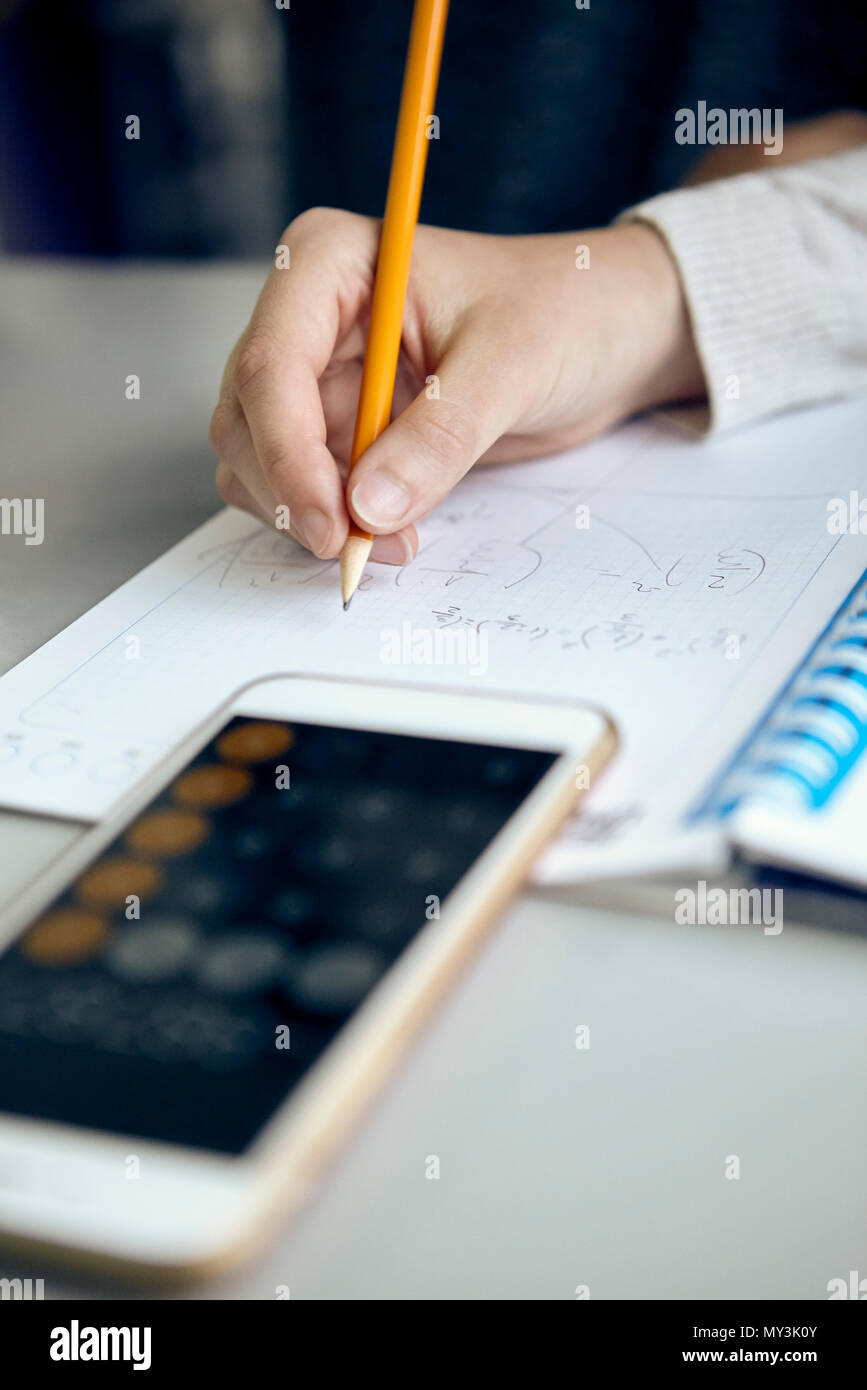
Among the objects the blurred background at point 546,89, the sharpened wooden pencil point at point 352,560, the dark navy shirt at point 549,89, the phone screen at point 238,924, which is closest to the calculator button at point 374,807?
the phone screen at point 238,924

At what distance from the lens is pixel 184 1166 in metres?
→ 0.21

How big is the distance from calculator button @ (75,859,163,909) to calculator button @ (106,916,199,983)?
12 mm

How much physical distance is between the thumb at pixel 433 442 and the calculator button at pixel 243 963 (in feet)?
0.67

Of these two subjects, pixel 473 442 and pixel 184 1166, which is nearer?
pixel 184 1166

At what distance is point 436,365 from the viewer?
0.53 meters

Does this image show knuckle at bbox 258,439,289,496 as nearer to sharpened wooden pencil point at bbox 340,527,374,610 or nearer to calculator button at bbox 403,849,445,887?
sharpened wooden pencil point at bbox 340,527,374,610

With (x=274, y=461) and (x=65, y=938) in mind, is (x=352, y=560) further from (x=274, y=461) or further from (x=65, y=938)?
(x=65, y=938)

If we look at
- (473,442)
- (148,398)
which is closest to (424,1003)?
(473,442)

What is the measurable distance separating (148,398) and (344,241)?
0.21 m

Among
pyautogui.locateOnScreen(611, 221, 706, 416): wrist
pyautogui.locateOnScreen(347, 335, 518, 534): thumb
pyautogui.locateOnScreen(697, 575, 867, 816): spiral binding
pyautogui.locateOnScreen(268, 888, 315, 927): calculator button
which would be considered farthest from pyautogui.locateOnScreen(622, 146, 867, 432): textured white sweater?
pyautogui.locateOnScreen(268, 888, 315, 927): calculator button

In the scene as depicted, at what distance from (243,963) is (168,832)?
2.1 inches

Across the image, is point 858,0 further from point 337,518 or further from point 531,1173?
point 531,1173

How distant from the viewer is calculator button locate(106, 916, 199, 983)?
0.85 ft

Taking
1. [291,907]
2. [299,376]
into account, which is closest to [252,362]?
[299,376]
